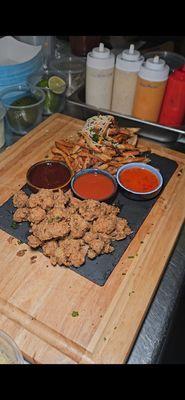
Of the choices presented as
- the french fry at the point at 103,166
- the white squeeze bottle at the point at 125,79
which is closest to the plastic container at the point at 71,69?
the white squeeze bottle at the point at 125,79

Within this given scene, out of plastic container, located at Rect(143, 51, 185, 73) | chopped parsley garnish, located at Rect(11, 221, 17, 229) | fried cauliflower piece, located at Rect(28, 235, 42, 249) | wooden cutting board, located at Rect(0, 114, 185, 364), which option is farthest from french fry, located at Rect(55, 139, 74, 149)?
plastic container, located at Rect(143, 51, 185, 73)

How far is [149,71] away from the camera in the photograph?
194 centimetres

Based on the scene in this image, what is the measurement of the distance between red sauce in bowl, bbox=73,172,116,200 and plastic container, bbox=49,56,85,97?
0.99 meters

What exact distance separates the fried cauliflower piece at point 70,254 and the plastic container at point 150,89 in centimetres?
109

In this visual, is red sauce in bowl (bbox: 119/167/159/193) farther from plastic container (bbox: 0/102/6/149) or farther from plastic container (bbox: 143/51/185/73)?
plastic container (bbox: 143/51/185/73)

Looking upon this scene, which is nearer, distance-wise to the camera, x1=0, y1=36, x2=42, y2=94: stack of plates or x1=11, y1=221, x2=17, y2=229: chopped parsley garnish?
x1=11, y1=221, x2=17, y2=229: chopped parsley garnish

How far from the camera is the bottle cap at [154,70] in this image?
6.34ft

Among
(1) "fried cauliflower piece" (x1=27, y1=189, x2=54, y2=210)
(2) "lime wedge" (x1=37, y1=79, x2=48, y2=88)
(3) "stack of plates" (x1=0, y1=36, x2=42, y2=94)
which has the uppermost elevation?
(3) "stack of plates" (x1=0, y1=36, x2=42, y2=94)

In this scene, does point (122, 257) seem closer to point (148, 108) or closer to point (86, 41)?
point (148, 108)

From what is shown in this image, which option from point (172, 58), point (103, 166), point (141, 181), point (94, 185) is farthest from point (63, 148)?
point (172, 58)

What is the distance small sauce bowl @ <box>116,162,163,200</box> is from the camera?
158 cm

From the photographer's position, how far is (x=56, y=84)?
2.11m

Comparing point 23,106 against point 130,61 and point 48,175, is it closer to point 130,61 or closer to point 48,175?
point 48,175

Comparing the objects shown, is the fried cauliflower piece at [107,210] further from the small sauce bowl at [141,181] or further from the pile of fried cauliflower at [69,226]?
the small sauce bowl at [141,181]
